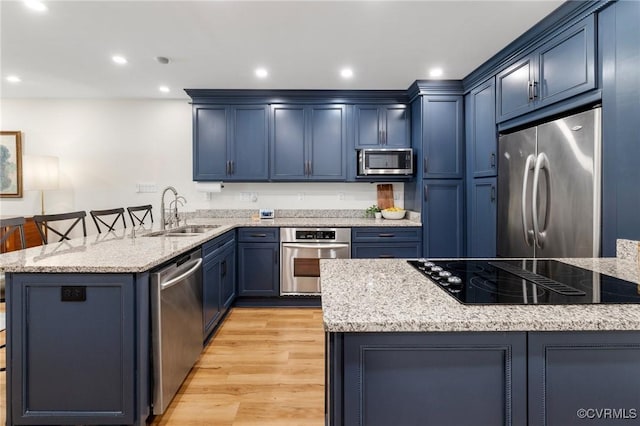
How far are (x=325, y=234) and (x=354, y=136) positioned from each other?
1.22 meters

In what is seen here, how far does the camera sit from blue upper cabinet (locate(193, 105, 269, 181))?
161 inches

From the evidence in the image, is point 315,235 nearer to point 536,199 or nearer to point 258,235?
point 258,235

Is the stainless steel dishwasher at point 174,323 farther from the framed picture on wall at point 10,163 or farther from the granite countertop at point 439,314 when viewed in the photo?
the framed picture on wall at point 10,163

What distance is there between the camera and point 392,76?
142 inches

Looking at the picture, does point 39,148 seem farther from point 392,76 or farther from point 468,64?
point 468,64

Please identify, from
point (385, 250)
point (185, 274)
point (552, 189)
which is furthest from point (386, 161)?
point (185, 274)

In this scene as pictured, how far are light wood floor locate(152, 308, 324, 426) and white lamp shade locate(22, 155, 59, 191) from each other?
9.41 feet

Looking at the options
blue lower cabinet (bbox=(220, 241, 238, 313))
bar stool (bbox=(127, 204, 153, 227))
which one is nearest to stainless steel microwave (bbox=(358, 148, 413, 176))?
blue lower cabinet (bbox=(220, 241, 238, 313))

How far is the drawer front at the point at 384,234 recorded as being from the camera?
149 inches

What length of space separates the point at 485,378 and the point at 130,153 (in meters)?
4.71

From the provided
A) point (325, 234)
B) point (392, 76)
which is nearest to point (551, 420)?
point (325, 234)

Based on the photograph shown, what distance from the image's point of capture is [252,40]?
110 inches

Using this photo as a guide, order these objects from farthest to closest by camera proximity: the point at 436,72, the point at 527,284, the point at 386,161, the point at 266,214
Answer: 1. the point at 266,214
2. the point at 386,161
3. the point at 436,72
4. the point at 527,284

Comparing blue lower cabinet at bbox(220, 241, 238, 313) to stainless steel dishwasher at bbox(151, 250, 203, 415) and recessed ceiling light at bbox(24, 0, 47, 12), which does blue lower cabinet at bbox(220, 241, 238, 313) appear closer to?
stainless steel dishwasher at bbox(151, 250, 203, 415)
